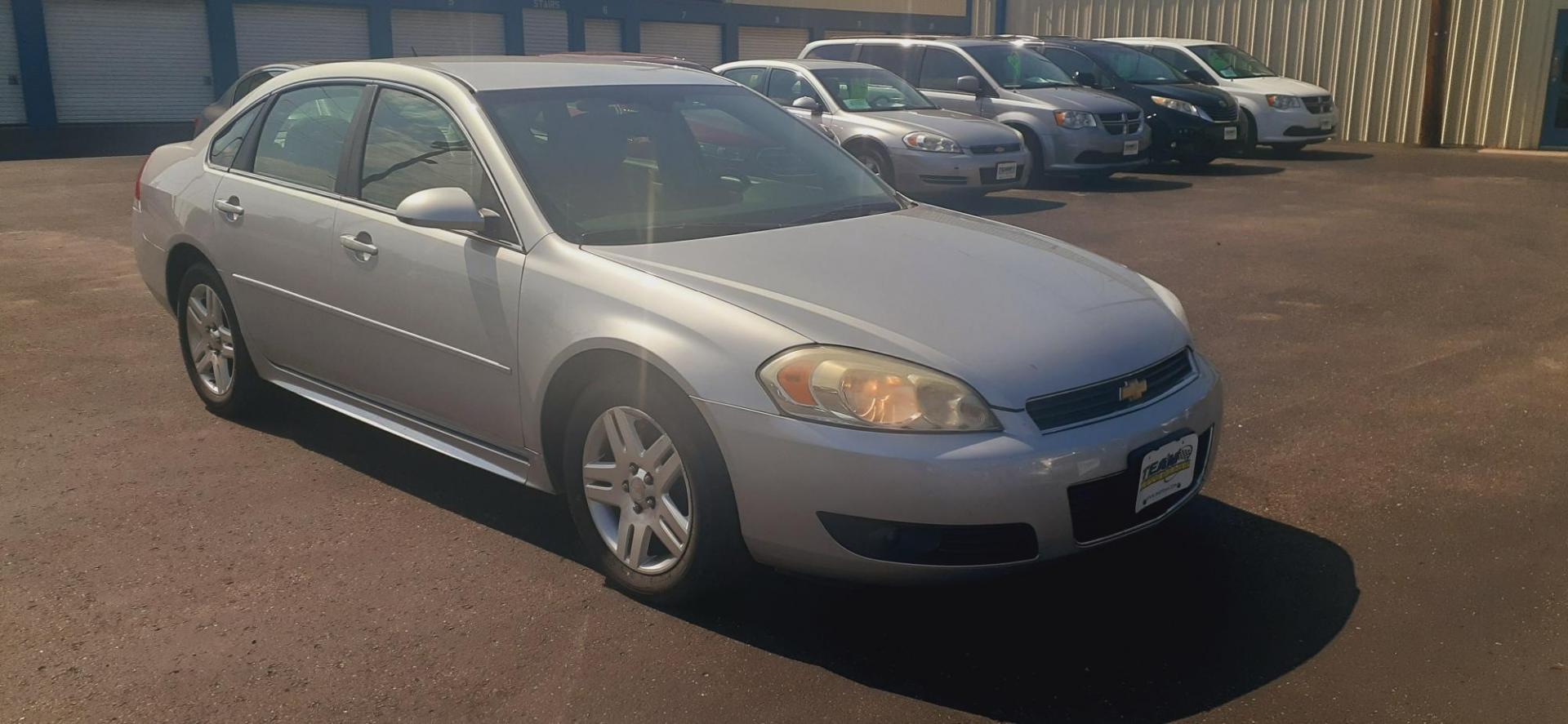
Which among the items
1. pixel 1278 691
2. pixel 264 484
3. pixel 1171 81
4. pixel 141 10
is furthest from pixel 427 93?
pixel 141 10

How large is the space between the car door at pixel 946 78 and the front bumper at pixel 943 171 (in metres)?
2.35

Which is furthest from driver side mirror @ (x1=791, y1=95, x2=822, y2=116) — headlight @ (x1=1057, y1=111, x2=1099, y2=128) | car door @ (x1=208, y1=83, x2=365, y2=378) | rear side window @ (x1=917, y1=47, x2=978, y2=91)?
car door @ (x1=208, y1=83, x2=365, y2=378)

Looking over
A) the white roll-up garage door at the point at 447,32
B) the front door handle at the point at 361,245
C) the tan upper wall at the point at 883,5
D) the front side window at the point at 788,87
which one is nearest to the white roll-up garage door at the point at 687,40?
the tan upper wall at the point at 883,5

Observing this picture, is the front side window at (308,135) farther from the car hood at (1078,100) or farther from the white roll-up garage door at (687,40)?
the white roll-up garage door at (687,40)

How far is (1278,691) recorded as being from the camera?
10.9 ft

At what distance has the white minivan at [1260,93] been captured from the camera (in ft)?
57.5

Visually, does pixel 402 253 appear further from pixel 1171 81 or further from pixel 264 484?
pixel 1171 81

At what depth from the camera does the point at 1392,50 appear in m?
20.6

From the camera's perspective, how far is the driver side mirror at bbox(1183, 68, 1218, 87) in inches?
711

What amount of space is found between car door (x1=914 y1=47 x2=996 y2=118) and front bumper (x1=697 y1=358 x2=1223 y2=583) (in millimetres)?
11962

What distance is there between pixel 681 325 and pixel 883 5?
119 ft

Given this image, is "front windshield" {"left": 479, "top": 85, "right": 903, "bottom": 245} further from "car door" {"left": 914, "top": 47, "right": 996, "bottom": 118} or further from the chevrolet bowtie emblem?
"car door" {"left": 914, "top": 47, "right": 996, "bottom": 118}

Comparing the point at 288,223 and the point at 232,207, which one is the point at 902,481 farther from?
the point at 232,207

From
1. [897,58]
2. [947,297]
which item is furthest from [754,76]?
[947,297]
